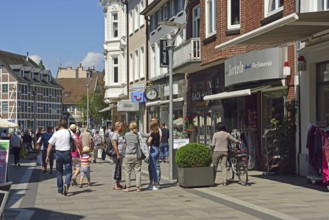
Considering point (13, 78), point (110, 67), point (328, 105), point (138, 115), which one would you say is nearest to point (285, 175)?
point (328, 105)

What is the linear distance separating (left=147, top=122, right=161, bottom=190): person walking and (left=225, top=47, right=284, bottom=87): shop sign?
4.28 metres

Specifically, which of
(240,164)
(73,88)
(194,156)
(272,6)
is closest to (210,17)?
(272,6)

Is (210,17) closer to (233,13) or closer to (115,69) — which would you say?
(233,13)

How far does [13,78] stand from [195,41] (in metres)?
75.0

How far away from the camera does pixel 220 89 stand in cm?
2277

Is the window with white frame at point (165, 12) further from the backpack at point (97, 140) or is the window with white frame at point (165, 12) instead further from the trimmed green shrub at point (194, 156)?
the trimmed green shrub at point (194, 156)

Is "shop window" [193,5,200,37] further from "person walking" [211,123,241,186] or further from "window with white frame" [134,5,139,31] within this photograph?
"window with white frame" [134,5,139,31]

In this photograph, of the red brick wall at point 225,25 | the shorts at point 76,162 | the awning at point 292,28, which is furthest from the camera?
the red brick wall at point 225,25

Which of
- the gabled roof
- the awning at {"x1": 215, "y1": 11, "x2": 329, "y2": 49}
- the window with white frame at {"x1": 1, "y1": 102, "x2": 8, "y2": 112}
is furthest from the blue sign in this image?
the gabled roof

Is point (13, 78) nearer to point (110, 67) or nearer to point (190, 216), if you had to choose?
point (110, 67)

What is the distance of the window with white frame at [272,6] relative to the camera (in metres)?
17.9

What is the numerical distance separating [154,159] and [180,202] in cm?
316

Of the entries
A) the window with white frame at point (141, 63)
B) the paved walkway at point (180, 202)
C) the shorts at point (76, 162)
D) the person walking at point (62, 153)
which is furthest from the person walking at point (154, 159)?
the window with white frame at point (141, 63)

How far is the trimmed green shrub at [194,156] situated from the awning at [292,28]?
2962 millimetres
